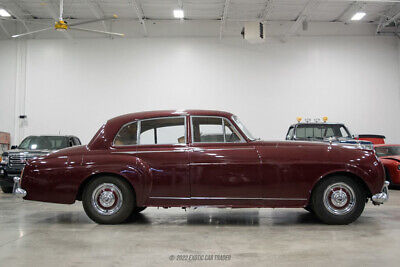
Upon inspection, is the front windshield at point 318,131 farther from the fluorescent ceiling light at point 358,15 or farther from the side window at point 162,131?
the fluorescent ceiling light at point 358,15

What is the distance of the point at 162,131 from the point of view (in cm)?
545

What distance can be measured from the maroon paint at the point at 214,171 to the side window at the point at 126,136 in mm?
151

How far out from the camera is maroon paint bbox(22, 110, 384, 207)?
4.92 m

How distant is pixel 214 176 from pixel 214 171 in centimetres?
7

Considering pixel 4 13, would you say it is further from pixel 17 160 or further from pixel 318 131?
pixel 318 131

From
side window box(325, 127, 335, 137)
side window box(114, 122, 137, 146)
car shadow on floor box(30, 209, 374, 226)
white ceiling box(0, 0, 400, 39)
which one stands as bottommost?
car shadow on floor box(30, 209, 374, 226)

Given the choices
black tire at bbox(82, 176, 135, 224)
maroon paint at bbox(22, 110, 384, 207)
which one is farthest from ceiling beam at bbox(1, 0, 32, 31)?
black tire at bbox(82, 176, 135, 224)

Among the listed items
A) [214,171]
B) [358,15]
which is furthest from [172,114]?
[358,15]

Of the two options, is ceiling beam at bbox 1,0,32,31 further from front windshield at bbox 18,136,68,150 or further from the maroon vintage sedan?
the maroon vintage sedan

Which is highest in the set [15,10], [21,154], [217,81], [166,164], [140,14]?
[15,10]

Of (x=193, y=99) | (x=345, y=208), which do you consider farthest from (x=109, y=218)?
(x=193, y=99)

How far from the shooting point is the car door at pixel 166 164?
4980mm

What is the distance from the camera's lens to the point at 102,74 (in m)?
18.9

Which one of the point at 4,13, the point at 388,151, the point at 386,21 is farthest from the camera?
the point at 386,21
